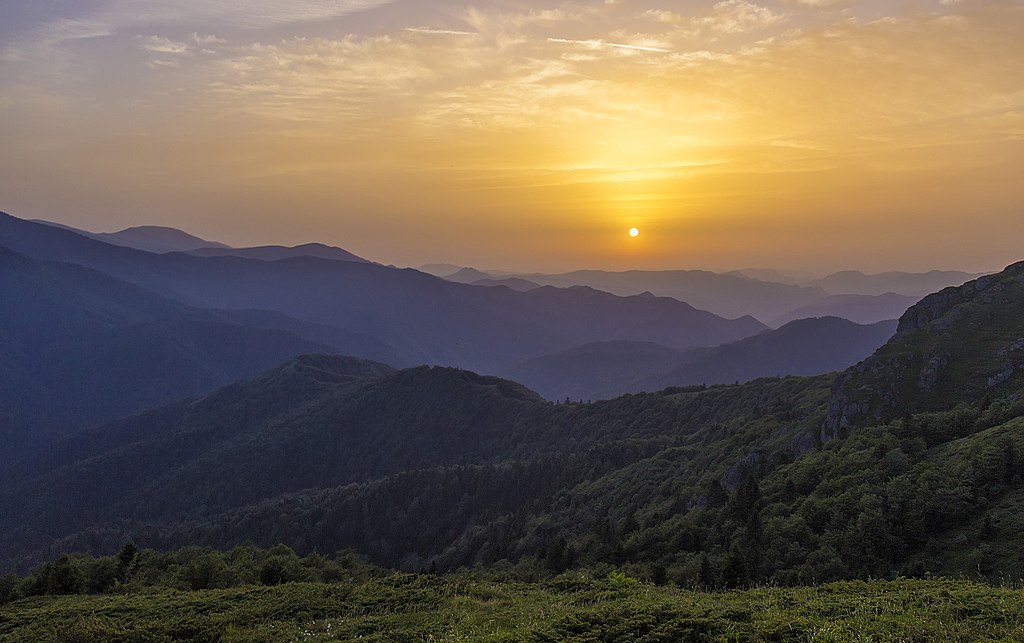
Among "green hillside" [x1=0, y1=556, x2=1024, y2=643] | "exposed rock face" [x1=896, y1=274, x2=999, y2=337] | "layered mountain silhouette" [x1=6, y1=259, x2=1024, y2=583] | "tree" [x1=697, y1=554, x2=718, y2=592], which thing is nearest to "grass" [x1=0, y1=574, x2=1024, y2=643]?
"green hillside" [x1=0, y1=556, x2=1024, y2=643]

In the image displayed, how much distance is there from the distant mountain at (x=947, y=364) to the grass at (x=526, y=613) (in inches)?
1663

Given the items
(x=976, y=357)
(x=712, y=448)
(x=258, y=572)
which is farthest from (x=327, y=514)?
(x=976, y=357)

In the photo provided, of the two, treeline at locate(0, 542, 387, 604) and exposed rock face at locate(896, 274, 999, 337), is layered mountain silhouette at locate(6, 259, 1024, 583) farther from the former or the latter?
treeline at locate(0, 542, 387, 604)

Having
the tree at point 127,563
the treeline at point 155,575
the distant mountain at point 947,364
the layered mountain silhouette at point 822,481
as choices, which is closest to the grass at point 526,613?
the treeline at point 155,575

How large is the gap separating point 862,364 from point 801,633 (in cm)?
6760

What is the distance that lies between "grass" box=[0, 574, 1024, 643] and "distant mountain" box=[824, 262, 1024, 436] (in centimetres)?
4225

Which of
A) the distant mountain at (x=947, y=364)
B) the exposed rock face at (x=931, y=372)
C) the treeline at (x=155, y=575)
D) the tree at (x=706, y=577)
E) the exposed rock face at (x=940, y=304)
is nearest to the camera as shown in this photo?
the tree at (x=706, y=577)

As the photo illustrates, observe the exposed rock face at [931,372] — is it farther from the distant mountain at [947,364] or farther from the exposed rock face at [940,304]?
the exposed rock face at [940,304]

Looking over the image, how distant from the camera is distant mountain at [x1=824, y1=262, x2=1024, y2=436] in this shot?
191ft

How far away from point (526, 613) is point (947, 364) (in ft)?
207

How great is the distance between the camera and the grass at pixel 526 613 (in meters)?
19.0

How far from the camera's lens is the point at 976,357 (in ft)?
204

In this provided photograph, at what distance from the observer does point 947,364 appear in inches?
2504

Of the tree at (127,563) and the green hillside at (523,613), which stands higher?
the green hillside at (523,613)
